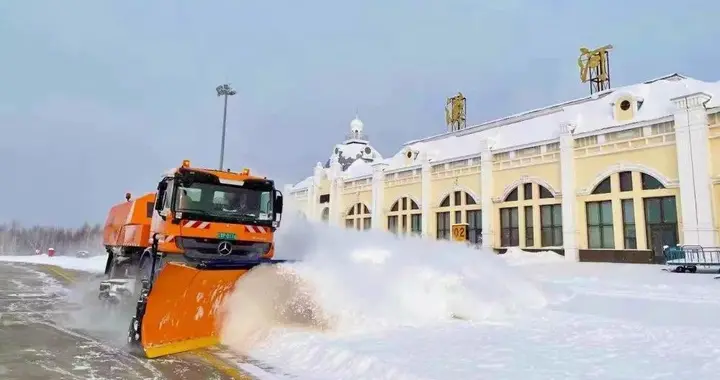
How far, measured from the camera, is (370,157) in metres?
48.5

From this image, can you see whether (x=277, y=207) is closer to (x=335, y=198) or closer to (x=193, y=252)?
(x=193, y=252)

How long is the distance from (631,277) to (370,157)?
32.9m

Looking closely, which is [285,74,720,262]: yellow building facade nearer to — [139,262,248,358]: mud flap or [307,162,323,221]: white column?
[307,162,323,221]: white column

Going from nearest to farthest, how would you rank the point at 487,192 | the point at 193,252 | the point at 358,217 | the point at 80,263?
the point at 193,252
the point at 487,192
the point at 358,217
the point at 80,263

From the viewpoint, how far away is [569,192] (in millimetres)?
24625

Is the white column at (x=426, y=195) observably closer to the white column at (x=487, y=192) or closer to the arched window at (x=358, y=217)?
the white column at (x=487, y=192)

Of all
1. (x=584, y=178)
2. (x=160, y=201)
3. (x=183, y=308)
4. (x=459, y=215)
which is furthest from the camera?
(x=459, y=215)

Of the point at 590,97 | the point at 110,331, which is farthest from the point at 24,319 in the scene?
the point at 590,97

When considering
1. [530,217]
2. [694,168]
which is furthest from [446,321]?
[530,217]

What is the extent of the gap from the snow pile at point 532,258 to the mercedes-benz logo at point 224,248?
1777 cm

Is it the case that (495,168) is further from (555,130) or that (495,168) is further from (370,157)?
(370,157)

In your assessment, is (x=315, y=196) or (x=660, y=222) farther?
(x=315, y=196)

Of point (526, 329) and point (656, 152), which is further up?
point (656, 152)

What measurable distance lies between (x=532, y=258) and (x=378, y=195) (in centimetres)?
1447
